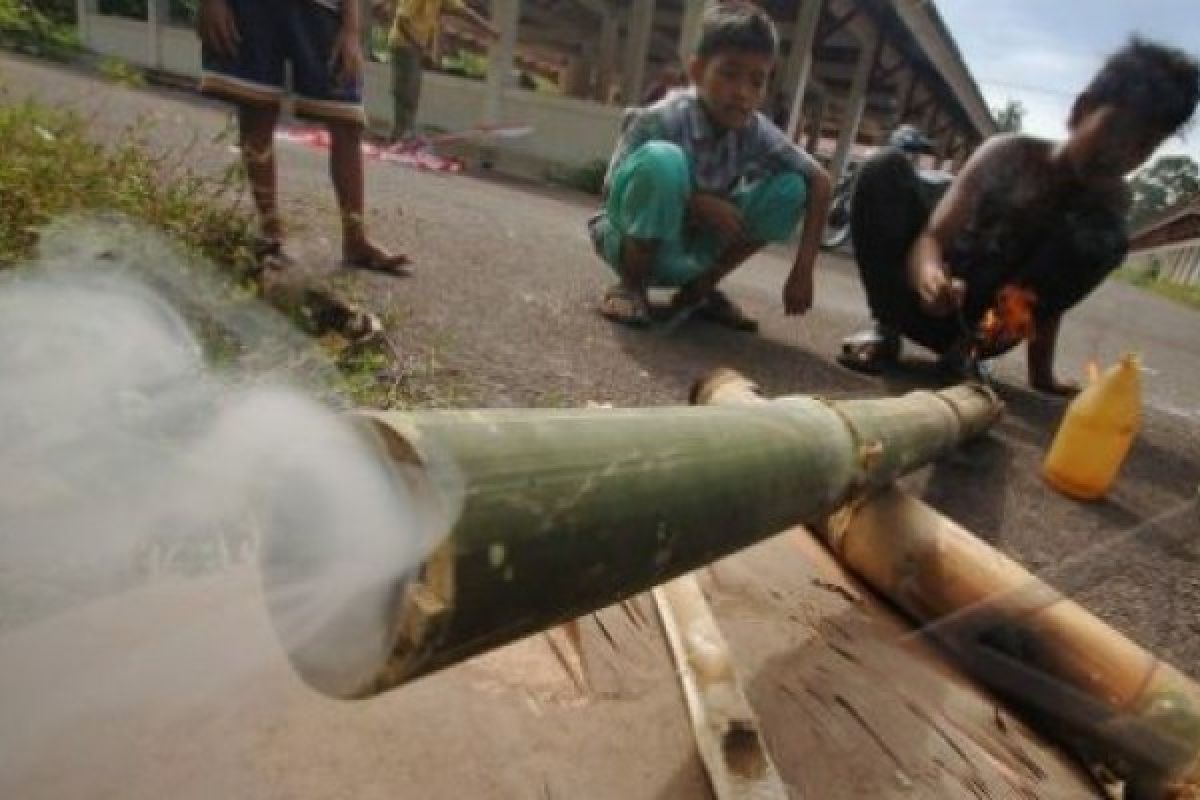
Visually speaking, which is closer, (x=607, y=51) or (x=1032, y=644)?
(x=1032, y=644)

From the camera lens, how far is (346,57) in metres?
3.31

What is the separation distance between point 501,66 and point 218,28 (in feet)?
34.3

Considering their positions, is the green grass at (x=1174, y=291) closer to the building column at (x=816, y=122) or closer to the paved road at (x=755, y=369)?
the building column at (x=816, y=122)

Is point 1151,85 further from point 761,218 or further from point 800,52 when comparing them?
point 800,52

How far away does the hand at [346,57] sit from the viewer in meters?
3.29

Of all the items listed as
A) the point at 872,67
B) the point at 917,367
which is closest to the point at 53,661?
the point at 917,367

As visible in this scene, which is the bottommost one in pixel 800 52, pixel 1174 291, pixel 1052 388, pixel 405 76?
pixel 1174 291

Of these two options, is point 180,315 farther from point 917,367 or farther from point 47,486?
point 917,367

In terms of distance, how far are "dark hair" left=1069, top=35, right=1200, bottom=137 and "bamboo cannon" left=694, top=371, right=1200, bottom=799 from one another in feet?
7.19

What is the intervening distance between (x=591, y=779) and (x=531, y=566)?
1.86 ft

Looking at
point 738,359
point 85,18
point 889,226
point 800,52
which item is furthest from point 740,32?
point 85,18

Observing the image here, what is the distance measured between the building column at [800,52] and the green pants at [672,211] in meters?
9.25

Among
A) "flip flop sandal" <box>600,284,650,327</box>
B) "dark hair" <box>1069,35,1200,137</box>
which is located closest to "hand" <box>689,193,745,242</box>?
"flip flop sandal" <box>600,284,650,327</box>

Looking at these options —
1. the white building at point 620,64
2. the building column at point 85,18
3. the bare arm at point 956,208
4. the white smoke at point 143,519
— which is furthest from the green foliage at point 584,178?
the building column at point 85,18
